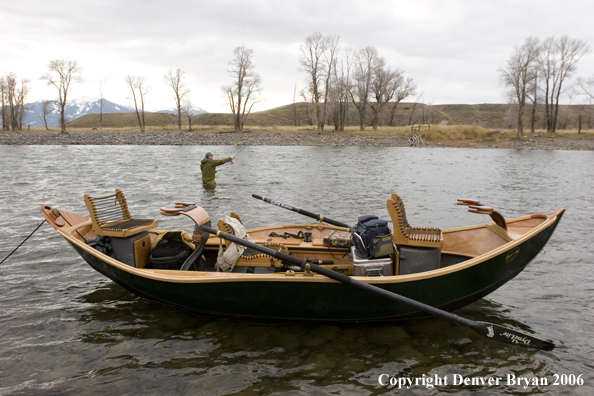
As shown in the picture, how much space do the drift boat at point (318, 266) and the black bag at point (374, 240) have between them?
0.02 metres

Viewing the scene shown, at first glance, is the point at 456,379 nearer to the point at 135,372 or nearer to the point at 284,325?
the point at 284,325

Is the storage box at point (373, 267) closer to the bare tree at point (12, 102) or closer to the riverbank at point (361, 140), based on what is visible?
the riverbank at point (361, 140)

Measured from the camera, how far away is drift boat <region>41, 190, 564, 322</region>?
5.59 meters

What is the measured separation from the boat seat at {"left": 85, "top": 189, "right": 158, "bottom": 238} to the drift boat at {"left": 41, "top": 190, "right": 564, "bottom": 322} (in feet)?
0.06

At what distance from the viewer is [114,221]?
287 inches

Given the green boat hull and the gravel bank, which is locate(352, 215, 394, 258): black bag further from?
A: the gravel bank

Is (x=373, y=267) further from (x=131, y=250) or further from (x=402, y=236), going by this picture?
(x=131, y=250)

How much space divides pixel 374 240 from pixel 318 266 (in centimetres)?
104

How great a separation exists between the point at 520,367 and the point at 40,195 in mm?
17371

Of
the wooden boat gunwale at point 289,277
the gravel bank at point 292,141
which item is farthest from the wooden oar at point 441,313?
the gravel bank at point 292,141

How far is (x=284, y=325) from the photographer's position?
612 centimetres

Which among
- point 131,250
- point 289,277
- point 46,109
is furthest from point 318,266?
point 46,109

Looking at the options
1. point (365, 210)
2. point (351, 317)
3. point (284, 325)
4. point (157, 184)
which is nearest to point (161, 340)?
point (284, 325)

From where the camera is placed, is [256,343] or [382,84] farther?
[382,84]
